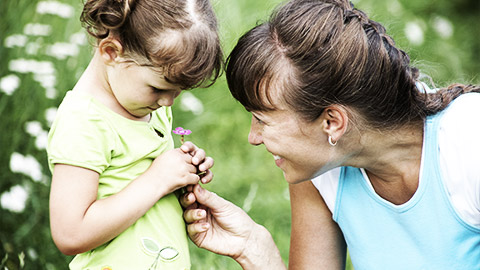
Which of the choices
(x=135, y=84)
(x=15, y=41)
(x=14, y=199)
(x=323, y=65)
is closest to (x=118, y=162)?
(x=135, y=84)

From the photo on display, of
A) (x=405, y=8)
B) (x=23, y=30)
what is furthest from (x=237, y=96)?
(x=405, y=8)

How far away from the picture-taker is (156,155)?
7.00 ft

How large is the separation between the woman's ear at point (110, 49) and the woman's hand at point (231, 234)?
0.54 metres

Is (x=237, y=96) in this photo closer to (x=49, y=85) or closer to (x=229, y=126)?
(x=49, y=85)

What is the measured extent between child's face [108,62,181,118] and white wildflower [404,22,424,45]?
134 inches

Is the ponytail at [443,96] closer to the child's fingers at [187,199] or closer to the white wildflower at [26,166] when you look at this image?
the child's fingers at [187,199]

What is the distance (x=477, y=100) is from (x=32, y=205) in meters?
2.00

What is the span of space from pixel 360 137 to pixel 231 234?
2.01ft

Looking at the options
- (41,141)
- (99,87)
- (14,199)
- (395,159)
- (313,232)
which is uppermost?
Answer: (395,159)

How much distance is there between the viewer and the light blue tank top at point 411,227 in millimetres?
2225

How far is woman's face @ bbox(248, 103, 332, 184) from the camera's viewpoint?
217cm

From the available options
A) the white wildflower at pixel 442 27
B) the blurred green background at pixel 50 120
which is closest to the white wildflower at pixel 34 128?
the blurred green background at pixel 50 120

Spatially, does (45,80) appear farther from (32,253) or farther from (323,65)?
(323,65)

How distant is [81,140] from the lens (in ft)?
6.28
